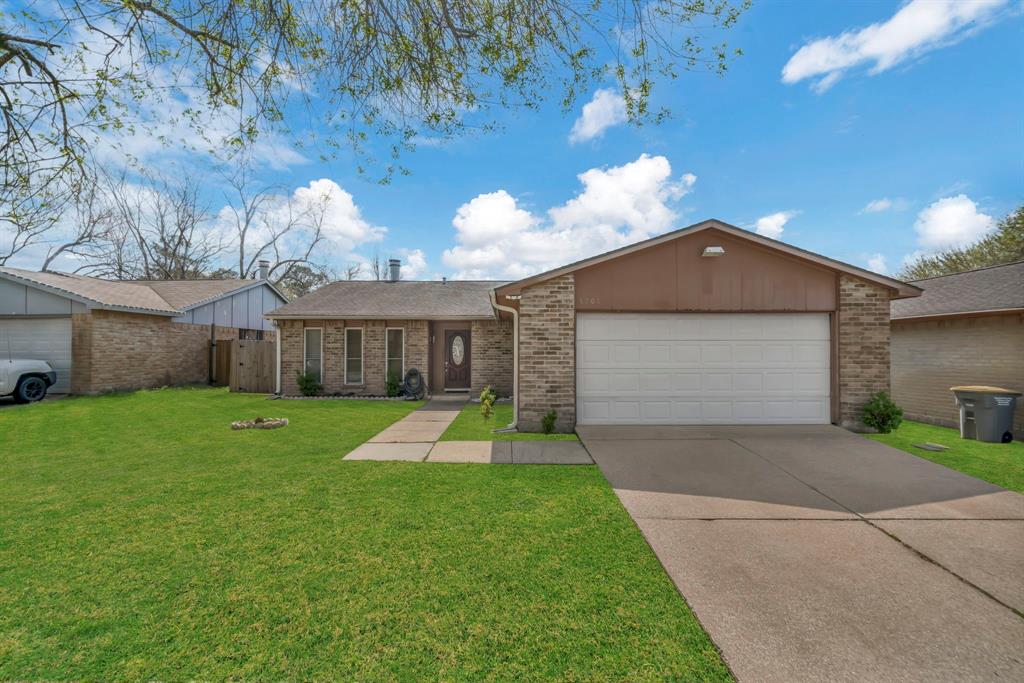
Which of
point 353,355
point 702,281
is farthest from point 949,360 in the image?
point 353,355

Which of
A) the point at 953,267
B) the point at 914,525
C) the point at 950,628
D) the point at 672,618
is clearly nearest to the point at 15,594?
the point at 672,618

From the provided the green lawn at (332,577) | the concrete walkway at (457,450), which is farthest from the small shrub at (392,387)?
the green lawn at (332,577)

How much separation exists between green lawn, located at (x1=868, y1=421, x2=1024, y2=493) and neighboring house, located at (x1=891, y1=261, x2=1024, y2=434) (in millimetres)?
992

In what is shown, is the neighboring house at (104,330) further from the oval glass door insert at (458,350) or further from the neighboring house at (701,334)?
the neighboring house at (701,334)

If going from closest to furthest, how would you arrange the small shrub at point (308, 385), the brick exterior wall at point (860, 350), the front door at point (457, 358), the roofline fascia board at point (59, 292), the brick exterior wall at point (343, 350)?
the brick exterior wall at point (860, 350) < the roofline fascia board at point (59, 292) < the small shrub at point (308, 385) < the brick exterior wall at point (343, 350) < the front door at point (457, 358)

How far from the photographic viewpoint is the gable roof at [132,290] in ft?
41.4

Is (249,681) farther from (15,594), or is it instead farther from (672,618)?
(672,618)

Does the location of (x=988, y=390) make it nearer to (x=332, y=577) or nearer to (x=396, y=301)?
(x=332, y=577)

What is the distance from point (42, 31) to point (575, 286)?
26.7 feet

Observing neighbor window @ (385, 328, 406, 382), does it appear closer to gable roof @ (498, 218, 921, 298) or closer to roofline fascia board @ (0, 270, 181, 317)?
gable roof @ (498, 218, 921, 298)

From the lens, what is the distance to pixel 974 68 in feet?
23.7

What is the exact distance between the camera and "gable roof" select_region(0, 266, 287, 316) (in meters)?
12.6

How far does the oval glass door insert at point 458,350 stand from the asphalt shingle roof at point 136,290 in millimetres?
10468

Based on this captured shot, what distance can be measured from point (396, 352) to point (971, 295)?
1453cm
